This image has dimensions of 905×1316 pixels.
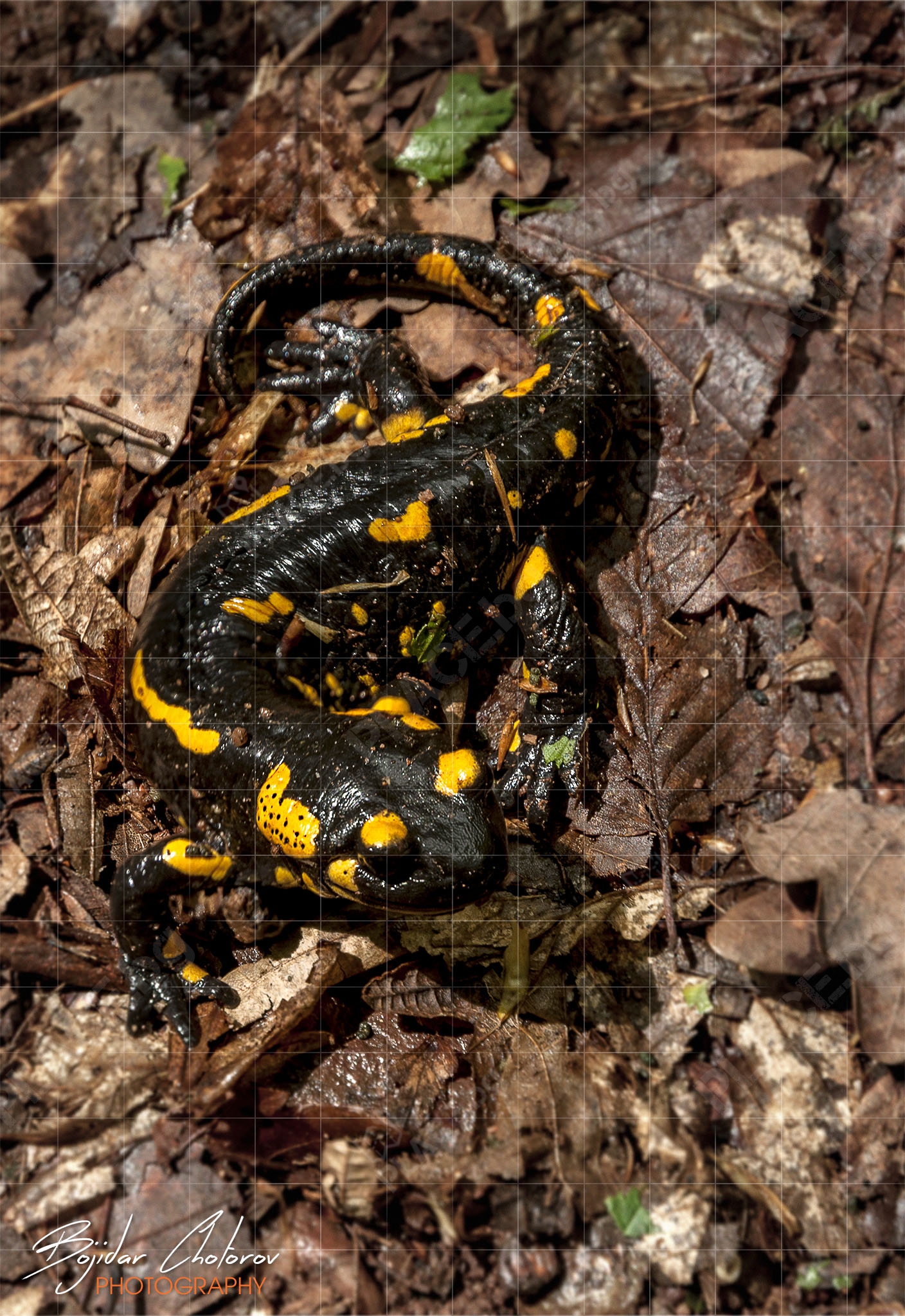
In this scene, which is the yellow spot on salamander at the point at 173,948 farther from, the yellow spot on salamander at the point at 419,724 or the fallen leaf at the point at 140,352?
the fallen leaf at the point at 140,352

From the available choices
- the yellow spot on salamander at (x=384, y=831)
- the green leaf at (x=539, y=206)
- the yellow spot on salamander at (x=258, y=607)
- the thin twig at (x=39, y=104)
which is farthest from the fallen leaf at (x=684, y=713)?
the thin twig at (x=39, y=104)

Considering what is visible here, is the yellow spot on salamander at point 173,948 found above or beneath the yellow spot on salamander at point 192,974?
above

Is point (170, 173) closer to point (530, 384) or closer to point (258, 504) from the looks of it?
point (258, 504)

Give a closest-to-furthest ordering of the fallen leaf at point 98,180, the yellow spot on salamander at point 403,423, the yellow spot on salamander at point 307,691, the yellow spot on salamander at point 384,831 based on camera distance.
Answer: the yellow spot on salamander at point 384,831
the yellow spot on salamander at point 307,691
the yellow spot on salamander at point 403,423
the fallen leaf at point 98,180

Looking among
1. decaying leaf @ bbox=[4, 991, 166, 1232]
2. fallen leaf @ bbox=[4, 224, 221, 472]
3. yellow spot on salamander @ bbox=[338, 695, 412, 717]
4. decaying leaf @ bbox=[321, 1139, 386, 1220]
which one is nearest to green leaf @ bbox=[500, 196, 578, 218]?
fallen leaf @ bbox=[4, 224, 221, 472]

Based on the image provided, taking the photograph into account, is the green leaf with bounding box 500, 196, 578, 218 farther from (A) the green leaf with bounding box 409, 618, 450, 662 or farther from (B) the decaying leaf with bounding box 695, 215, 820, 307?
(A) the green leaf with bounding box 409, 618, 450, 662

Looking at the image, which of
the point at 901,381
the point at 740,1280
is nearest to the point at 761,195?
the point at 901,381
